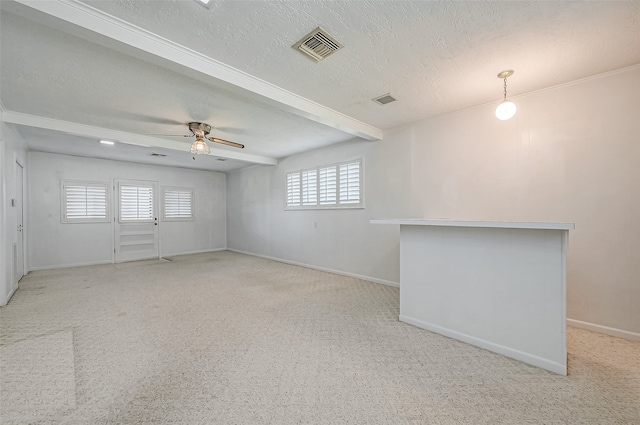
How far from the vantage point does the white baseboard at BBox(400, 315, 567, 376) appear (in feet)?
6.40

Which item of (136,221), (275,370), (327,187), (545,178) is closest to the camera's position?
(275,370)

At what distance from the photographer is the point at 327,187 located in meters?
5.29

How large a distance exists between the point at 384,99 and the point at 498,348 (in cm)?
287

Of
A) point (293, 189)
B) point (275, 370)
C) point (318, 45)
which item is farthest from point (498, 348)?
point (293, 189)

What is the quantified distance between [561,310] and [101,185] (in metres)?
8.48

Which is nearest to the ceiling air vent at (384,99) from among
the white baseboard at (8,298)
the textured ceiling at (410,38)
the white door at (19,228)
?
the textured ceiling at (410,38)

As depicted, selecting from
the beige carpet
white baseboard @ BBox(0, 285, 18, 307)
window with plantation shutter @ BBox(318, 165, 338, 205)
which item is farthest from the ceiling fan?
white baseboard @ BBox(0, 285, 18, 307)

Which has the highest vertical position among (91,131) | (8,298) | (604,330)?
(91,131)

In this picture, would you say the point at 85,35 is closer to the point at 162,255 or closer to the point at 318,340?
the point at 318,340

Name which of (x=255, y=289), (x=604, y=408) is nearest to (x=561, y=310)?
(x=604, y=408)

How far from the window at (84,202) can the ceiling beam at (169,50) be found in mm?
5803

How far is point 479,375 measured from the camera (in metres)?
1.91

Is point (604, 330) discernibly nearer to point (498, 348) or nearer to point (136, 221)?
point (498, 348)

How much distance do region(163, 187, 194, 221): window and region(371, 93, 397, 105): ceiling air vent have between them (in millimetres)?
6549
